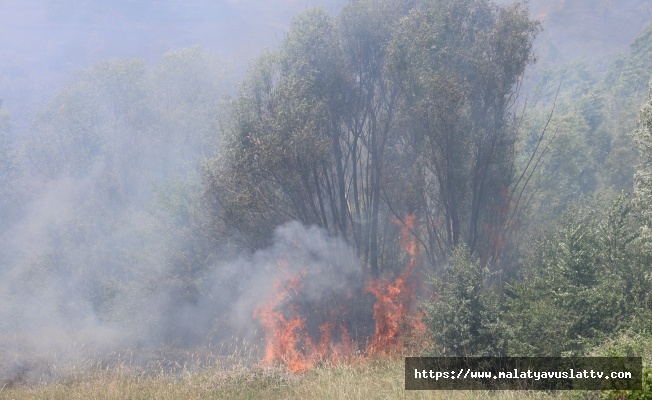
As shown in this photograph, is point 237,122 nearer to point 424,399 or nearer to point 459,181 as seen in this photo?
point 459,181

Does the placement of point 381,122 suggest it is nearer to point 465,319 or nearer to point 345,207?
point 345,207

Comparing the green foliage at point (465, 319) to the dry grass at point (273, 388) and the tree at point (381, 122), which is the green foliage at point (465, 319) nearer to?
the dry grass at point (273, 388)

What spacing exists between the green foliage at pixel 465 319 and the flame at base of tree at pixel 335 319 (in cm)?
858

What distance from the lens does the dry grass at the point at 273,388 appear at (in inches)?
392

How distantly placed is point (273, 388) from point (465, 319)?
5.03m

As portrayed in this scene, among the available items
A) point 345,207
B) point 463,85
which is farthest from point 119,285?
point 463,85

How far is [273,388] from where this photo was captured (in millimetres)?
11617

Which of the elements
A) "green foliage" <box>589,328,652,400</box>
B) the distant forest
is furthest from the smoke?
"green foliage" <box>589,328,652,400</box>

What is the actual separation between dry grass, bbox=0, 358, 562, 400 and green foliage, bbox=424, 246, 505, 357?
1378 mm

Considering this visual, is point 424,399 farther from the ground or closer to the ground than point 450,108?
closer to the ground

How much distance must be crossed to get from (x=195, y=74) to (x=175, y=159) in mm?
7282

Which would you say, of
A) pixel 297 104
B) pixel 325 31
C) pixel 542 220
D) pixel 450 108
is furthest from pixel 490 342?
pixel 542 220

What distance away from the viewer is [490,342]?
13.0m

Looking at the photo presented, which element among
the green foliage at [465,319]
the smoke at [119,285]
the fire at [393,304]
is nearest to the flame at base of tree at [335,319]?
the fire at [393,304]
